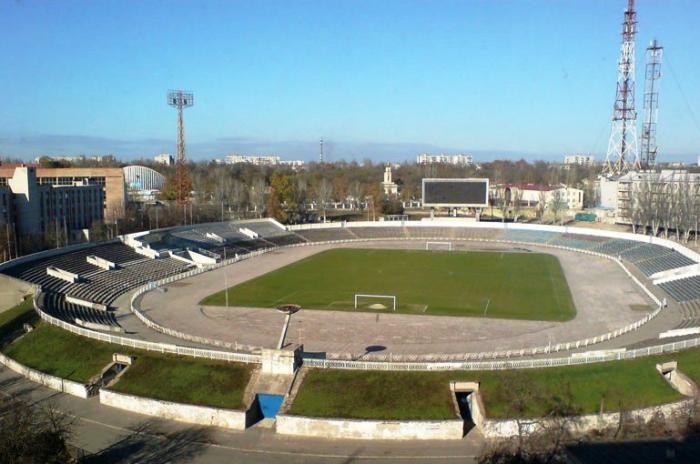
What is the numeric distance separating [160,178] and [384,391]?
390 ft

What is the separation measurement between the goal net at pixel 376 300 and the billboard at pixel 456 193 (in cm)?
3543

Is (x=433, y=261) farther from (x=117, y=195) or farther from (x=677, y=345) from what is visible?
(x=117, y=195)

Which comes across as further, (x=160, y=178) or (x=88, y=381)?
(x=160, y=178)

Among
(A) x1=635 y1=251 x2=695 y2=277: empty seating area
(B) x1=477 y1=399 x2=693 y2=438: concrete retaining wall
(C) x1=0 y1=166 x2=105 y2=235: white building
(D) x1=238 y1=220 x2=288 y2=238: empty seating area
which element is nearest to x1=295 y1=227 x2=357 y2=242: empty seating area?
(D) x1=238 y1=220 x2=288 y2=238: empty seating area

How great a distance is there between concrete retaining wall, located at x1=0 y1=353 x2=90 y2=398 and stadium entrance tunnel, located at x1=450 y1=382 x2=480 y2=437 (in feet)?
45.0

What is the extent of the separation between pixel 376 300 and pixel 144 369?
18373 millimetres

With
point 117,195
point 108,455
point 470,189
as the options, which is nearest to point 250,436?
point 108,455

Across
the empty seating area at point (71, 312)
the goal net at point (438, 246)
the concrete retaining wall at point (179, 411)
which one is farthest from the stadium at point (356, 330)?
the goal net at point (438, 246)

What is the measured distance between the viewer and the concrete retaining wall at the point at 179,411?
67.3 ft

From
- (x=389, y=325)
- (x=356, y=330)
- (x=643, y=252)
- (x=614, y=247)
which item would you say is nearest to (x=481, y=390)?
(x=356, y=330)

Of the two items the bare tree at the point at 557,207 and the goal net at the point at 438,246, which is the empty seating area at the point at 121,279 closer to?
the goal net at the point at 438,246

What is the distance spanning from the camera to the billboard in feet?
240

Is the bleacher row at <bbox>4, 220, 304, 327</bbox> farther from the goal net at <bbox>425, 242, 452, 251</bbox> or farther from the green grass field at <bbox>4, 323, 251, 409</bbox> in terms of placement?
the goal net at <bbox>425, 242, 452, 251</bbox>

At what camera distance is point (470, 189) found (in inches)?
2881
